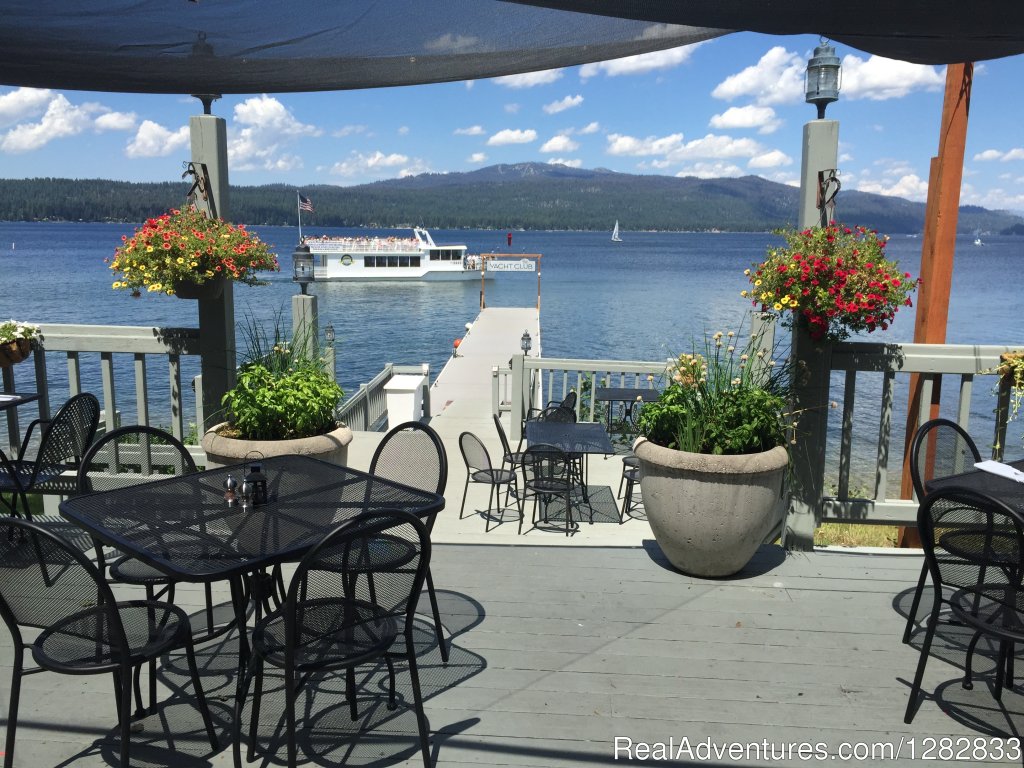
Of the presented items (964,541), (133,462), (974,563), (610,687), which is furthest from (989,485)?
(133,462)

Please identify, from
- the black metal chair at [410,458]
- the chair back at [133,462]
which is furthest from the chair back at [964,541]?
the chair back at [133,462]

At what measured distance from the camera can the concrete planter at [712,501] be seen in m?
3.25

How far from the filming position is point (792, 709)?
2457mm

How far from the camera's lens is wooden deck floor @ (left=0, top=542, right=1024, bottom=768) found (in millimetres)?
2254

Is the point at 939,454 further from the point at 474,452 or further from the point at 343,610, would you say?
the point at 474,452

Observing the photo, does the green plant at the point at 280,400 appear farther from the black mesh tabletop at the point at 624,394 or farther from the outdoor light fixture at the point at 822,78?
the black mesh tabletop at the point at 624,394

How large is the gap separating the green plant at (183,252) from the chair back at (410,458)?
4.88 feet

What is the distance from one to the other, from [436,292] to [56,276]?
3090 centimetres

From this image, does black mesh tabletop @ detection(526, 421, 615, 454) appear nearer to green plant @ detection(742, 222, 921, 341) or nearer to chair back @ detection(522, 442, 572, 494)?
chair back @ detection(522, 442, 572, 494)

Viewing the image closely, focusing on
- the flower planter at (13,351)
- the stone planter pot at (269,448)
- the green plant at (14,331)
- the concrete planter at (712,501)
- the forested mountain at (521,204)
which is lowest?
the concrete planter at (712,501)

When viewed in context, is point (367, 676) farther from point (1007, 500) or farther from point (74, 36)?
point (74, 36)

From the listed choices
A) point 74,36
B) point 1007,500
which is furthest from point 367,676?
point 74,36

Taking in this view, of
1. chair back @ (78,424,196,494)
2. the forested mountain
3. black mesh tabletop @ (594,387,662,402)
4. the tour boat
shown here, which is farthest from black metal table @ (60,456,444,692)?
the forested mountain

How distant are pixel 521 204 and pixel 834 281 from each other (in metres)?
153
